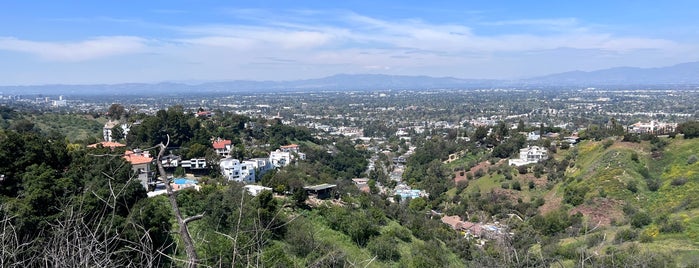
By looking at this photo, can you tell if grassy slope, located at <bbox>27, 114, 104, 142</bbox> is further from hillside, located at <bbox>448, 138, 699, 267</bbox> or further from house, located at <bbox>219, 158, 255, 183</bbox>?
hillside, located at <bbox>448, 138, 699, 267</bbox>

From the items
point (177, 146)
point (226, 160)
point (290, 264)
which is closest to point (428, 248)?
point (290, 264)

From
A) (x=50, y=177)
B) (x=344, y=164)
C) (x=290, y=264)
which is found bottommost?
(x=344, y=164)

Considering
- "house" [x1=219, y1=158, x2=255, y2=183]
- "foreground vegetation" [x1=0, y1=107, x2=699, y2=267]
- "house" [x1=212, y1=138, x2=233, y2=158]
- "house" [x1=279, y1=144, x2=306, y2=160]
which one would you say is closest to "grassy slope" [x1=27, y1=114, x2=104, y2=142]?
"foreground vegetation" [x1=0, y1=107, x2=699, y2=267]

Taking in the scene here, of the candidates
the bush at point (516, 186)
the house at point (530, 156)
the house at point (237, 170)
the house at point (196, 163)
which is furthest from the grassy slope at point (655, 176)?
A: the house at point (196, 163)

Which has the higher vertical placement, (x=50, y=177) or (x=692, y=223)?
(x=50, y=177)

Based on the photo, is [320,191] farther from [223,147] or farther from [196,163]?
[223,147]

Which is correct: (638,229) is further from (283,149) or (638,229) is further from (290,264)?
(283,149)
